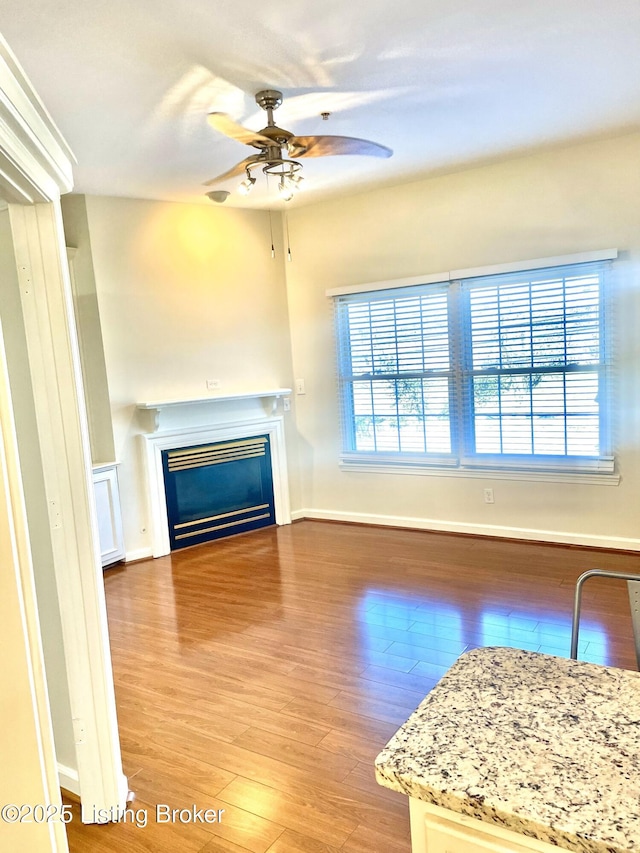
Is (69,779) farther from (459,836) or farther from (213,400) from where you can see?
(213,400)

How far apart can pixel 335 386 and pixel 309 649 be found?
9.00ft

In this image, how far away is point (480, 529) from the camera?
481 cm

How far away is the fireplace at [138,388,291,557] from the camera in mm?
4797

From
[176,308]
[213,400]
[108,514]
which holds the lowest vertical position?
[108,514]

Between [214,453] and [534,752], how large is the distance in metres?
4.38

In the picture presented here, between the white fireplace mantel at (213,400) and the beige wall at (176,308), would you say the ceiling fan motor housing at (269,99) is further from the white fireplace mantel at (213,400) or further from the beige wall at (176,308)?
the white fireplace mantel at (213,400)

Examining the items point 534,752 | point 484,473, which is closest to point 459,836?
point 534,752

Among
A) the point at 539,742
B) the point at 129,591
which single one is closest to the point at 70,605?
the point at 539,742

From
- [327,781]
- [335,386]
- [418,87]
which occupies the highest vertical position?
[418,87]

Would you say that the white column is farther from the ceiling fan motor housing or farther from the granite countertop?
the ceiling fan motor housing

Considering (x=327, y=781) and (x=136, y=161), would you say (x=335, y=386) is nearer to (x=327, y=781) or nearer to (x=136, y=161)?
(x=136, y=161)

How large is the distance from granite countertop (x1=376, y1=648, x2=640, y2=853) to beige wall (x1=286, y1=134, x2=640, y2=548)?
3.46m

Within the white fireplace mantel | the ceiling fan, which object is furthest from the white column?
the white fireplace mantel

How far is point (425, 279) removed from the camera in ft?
15.7
